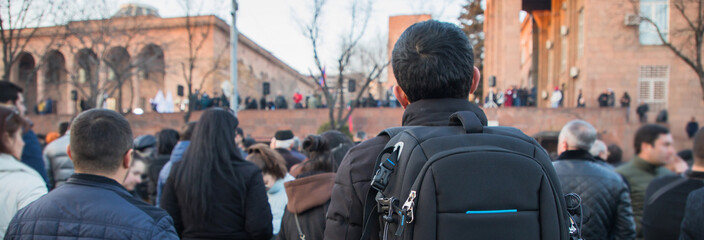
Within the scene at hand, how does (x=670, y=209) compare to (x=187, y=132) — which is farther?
(x=187, y=132)

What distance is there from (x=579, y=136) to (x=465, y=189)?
286 cm

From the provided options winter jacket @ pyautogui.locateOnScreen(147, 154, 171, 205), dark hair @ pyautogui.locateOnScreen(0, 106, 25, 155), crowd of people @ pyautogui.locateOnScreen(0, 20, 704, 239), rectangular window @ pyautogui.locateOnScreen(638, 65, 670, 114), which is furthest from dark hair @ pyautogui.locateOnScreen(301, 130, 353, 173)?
rectangular window @ pyautogui.locateOnScreen(638, 65, 670, 114)

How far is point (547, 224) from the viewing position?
1.50m

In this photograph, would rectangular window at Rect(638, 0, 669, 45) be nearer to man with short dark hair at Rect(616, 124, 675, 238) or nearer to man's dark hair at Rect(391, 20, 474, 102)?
man with short dark hair at Rect(616, 124, 675, 238)

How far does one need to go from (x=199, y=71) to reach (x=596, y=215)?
33.0 m

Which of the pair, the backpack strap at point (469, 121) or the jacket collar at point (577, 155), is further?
the jacket collar at point (577, 155)

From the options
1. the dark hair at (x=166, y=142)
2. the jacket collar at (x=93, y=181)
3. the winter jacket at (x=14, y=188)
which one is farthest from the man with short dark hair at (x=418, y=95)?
the dark hair at (x=166, y=142)

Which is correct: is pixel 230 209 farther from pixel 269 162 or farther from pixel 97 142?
pixel 97 142

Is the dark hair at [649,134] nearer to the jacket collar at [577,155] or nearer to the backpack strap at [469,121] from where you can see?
the jacket collar at [577,155]

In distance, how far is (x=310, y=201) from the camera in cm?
306

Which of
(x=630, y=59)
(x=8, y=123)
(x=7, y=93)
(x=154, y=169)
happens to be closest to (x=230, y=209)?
(x=8, y=123)

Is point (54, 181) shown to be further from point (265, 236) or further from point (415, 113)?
point (415, 113)

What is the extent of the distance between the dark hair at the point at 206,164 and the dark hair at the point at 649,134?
4288mm

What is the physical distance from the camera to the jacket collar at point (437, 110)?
174 cm
